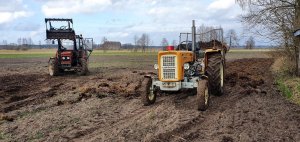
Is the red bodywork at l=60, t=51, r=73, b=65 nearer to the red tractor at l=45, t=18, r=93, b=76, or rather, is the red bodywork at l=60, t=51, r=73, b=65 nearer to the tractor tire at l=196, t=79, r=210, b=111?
the red tractor at l=45, t=18, r=93, b=76

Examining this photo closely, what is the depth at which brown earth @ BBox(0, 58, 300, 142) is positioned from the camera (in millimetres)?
8469

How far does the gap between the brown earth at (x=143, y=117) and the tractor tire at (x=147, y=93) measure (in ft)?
0.72

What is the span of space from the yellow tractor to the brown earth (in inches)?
15.5

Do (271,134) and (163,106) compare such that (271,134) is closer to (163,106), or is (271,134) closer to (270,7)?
(163,106)

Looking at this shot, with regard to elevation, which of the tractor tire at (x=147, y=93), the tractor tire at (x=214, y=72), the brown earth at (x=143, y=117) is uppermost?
the tractor tire at (x=214, y=72)

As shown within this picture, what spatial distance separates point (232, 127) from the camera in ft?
29.4

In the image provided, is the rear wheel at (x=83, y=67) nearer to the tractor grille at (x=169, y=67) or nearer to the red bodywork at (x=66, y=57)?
the red bodywork at (x=66, y=57)

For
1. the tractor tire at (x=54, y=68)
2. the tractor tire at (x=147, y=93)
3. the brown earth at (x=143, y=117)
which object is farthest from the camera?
the tractor tire at (x=54, y=68)

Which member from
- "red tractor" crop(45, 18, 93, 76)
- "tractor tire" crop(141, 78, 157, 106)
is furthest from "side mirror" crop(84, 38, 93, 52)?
"tractor tire" crop(141, 78, 157, 106)

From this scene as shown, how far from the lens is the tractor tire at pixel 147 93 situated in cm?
1196

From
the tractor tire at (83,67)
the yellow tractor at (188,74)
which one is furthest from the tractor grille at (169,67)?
the tractor tire at (83,67)

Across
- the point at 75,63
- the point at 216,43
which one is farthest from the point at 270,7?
the point at 75,63

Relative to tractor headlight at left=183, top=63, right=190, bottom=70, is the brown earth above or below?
below

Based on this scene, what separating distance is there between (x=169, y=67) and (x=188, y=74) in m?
0.75
